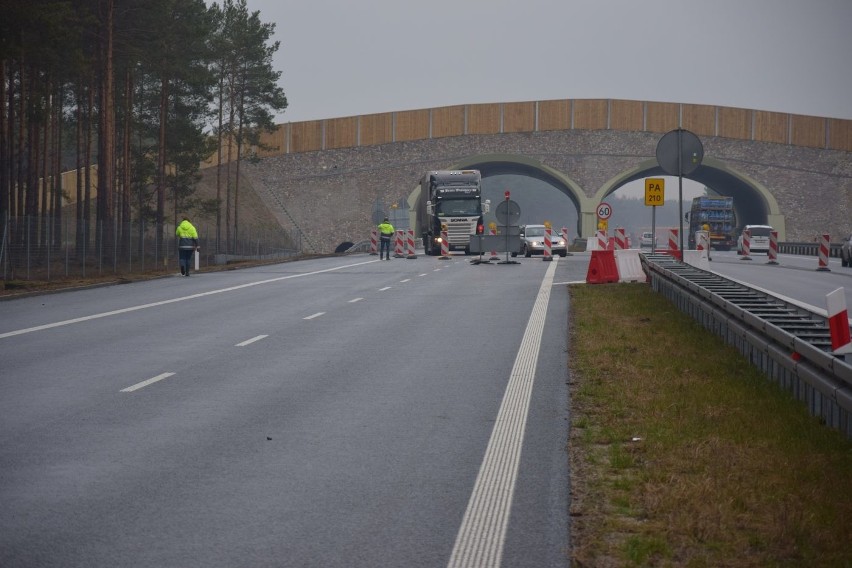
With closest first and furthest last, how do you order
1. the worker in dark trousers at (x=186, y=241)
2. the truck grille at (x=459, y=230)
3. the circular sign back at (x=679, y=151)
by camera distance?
the circular sign back at (x=679, y=151), the worker in dark trousers at (x=186, y=241), the truck grille at (x=459, y=230)

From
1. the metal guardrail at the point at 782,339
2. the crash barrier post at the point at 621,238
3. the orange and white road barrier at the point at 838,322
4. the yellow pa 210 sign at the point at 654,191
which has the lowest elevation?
the metal guardrail at the point at 782,339

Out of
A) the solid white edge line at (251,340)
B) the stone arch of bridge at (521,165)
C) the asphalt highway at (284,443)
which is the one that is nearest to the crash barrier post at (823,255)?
the asphalt highway at (284,443)

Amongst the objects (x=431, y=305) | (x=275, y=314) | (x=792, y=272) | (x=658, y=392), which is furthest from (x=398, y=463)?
(x=792, y=272)

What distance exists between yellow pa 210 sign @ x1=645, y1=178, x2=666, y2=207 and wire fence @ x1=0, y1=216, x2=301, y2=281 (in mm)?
16839

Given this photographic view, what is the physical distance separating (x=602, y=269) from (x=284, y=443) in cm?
2155

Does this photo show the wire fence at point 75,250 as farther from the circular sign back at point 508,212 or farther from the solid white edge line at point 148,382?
the solid white edge line at point 148,382

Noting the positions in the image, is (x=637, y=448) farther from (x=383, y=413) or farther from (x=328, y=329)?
(x=328, y=329)

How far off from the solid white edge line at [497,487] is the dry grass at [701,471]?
0.39 meters

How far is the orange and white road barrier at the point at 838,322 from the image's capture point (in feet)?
26.2

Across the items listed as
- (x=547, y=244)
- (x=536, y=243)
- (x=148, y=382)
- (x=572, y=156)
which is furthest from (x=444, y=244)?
(x=148, y=382)

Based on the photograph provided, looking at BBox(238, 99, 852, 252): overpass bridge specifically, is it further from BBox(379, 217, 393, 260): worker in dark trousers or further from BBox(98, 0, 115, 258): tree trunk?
BBox(98, 0, 115, 258): tree trunk

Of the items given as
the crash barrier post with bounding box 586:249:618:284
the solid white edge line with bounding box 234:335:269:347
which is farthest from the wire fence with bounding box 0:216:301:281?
the solid white edge line with bounding box 234:335:269:347

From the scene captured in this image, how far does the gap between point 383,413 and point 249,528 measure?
3929 mm

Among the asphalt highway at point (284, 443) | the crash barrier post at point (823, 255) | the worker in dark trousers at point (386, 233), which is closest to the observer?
the asphalt highway at point (284, 443)
